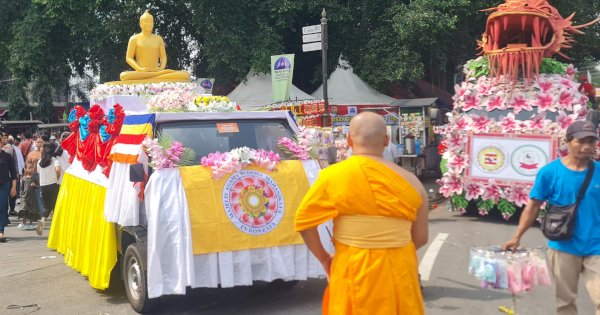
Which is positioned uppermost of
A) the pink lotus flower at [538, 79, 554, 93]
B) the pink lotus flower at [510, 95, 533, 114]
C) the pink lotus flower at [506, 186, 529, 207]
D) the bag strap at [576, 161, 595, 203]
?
the pink lotus flower at [538, 79, 554, 93]

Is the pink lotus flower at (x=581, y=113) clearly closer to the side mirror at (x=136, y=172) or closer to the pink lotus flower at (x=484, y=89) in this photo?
the pink lotus flower at (x=484, y=89)

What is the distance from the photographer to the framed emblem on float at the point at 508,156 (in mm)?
10258

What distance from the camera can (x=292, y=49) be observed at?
84.8 feet

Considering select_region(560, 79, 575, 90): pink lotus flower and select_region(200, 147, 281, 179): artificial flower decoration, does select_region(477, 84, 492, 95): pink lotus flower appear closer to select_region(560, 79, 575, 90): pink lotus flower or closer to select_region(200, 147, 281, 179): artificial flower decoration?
select_region(560, 79, 575, 90): pink lotus flower

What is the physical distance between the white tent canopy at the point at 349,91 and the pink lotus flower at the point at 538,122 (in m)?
10.5

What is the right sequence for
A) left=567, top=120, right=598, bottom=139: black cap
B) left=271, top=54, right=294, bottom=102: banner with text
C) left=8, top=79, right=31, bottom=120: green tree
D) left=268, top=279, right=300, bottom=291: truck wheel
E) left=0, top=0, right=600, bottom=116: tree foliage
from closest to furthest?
left=567, top=120, right=598, bottom=139: black cap → left=268, top=279, right=300, bottom=291: truck wheel → left=271, top=54, right=294, bottom=102: banner with text → left=0, top=0, right=600, bottom=116: tree foliage → left=8, top=79, right=31, bottom=120: green tree

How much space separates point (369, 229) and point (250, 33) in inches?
757

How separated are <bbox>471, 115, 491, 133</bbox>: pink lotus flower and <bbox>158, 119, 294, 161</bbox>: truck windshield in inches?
210

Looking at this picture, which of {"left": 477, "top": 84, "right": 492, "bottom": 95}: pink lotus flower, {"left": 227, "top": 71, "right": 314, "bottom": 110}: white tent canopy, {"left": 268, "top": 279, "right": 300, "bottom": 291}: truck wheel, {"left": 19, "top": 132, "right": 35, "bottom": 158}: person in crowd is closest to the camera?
{"left": 268, "top": 279, "right": 300, "bottom": 291}: truck wheel

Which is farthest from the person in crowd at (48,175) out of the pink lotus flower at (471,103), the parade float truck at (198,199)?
the pink lotus flower at (471,103)

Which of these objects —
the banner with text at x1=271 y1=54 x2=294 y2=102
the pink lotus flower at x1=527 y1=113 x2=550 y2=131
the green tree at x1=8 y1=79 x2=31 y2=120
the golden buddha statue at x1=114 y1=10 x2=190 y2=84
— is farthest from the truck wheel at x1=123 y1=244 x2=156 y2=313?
the green tree at x1=8 y1=79 x2=31 y2=120

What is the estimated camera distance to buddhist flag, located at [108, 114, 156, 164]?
239 inches

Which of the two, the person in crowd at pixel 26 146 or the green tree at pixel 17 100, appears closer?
the person in crowd at pixel 26 146

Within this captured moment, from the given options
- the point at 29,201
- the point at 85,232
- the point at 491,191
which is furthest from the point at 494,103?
the point at 29,201
